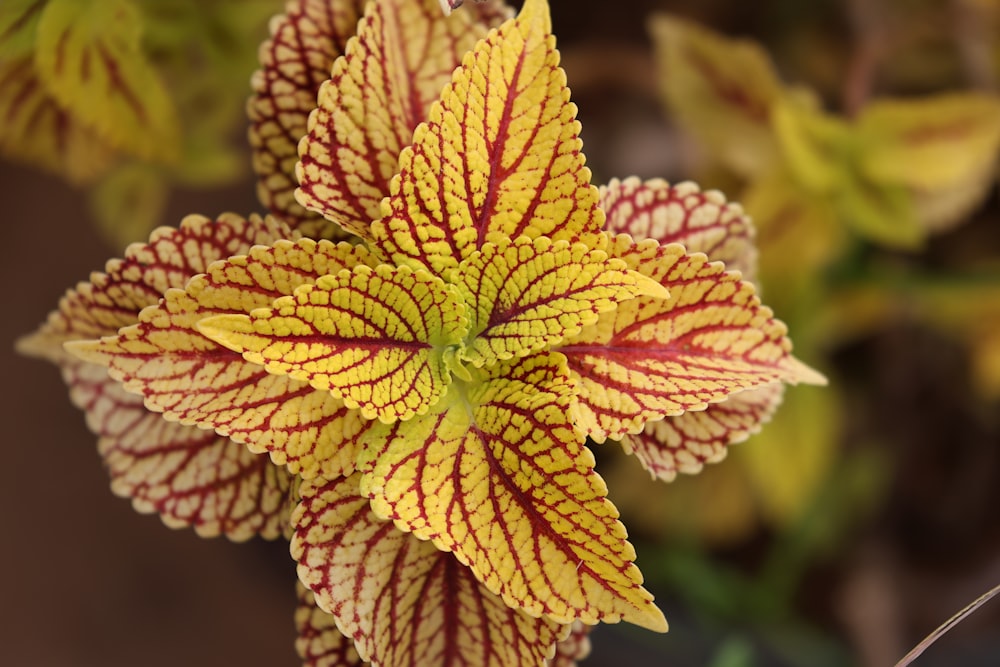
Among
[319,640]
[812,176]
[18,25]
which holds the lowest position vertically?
[319,640]

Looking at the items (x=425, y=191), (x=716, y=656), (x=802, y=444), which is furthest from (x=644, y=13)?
(x=425, y=191)

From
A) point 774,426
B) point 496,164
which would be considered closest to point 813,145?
point 774,426

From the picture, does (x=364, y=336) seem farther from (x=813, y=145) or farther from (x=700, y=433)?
(x=813, y=145)

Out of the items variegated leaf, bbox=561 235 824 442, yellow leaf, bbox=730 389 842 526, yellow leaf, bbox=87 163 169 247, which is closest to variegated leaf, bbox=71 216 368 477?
variegated leaf, bbox=561 235 824 442

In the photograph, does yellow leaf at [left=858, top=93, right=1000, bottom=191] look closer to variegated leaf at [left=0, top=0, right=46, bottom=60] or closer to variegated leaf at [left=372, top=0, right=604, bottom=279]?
variegated leaf at [left=372, top=0, right=604, bottom=279]

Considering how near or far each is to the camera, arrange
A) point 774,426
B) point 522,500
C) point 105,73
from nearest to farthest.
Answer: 1. point 522,500
2. point 105,73
3. point 774,426

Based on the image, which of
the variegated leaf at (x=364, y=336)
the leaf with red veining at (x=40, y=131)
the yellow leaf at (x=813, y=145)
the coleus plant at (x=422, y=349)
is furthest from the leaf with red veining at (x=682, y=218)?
the leaf with red veining at (x=40, y=131)

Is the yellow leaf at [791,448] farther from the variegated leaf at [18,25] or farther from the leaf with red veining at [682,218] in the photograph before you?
the variegated leaf at [18,25]
